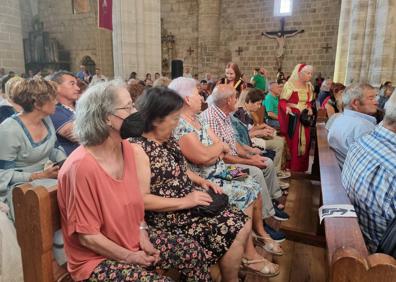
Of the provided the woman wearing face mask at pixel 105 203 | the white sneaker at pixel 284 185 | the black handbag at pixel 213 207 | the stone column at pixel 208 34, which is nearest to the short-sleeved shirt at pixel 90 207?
the woman wearing face mask at pixel 105 203

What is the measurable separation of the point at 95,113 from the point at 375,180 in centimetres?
152

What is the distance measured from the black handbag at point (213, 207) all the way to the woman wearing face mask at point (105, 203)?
0.31 m

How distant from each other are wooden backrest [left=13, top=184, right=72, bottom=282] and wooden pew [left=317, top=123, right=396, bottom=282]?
116cm

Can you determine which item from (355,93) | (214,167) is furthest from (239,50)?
(214,167)

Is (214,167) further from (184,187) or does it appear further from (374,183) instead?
(374,183)

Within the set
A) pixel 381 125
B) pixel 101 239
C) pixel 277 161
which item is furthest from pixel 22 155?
pixel 277 161

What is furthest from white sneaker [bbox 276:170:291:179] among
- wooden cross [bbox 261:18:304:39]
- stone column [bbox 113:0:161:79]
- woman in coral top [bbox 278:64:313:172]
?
wooden cross [bbox 261:18:304:39]

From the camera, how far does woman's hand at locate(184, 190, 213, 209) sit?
75.7 inches

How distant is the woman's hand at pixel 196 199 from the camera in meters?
1.92

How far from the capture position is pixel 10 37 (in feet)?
32.6

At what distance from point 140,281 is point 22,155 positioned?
1.40 m

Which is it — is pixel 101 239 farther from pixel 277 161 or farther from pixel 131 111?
pixel 277 161

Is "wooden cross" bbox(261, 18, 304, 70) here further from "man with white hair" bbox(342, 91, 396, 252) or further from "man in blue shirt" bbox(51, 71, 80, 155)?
"man with white hair" bbox(342, 91, 396, 252)

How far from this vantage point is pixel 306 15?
14219 millimetres
